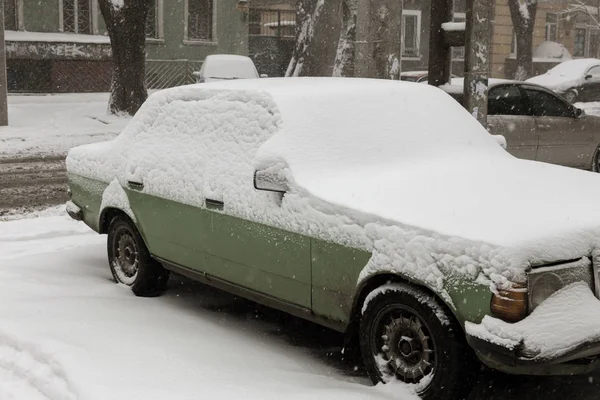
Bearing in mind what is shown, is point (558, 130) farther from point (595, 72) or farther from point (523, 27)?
point (523, 27)

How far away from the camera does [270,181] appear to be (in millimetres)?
5137

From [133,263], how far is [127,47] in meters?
13.7

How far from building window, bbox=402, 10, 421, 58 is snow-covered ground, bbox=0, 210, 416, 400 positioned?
33725 millimetres

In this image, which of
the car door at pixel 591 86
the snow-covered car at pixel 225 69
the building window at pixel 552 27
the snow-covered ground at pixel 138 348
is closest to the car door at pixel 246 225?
the snow-covered ground at pixel 138 348

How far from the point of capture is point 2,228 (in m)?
8.81

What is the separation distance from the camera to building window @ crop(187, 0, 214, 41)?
32375 millimetres

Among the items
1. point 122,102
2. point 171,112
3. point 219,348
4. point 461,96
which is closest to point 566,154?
point 461,96

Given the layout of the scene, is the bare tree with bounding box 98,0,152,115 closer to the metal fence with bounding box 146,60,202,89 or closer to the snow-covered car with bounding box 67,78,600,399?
the metal fence with bounding box 146,60,202,89

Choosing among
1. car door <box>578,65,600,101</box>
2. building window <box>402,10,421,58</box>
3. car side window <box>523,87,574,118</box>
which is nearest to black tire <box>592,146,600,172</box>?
car side window <box>523,87,574,118</box>

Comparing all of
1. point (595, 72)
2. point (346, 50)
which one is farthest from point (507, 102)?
point (595, 72)

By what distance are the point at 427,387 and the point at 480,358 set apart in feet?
1.28

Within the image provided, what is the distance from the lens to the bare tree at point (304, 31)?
20.6m

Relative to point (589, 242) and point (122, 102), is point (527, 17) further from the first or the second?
point (589, 242)

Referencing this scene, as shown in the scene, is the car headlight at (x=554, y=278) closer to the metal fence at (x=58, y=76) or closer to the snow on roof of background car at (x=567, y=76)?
the metal fence at (x=58, y=76)
